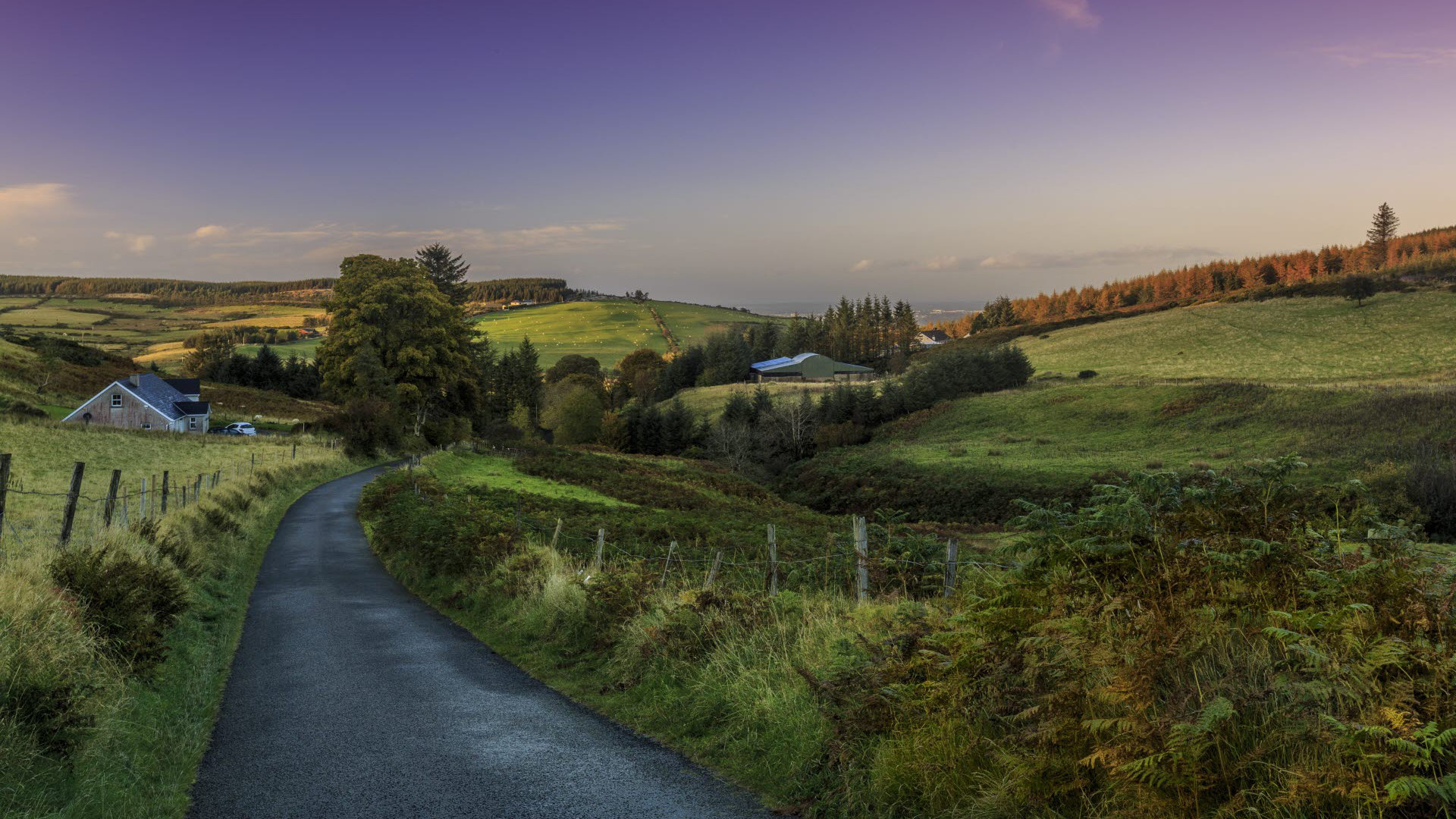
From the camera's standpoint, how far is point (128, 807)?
20.8 feet

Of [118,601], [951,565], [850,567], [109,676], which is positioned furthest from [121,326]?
[951,565]

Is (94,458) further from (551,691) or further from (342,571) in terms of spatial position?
(551,691)

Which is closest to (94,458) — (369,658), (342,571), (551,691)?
(342,571)

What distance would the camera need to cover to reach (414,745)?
8.08 metres

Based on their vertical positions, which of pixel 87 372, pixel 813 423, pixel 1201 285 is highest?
pixel 1201 285

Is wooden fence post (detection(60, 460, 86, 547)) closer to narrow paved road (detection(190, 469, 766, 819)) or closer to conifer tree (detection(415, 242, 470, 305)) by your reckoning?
narrow paved road (detection(190, 469, 766, 819))

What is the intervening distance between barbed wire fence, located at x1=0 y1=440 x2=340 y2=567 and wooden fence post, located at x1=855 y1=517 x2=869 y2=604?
1017 centimetres

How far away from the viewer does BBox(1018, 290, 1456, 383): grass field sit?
76.4 m

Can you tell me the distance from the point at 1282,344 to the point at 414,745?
105783 millimetres

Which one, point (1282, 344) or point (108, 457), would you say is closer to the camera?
point (108, 457)

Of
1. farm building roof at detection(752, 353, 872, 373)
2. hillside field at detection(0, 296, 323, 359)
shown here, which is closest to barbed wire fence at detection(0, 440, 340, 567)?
farm building roof at detection(752, 353, 872, 373)

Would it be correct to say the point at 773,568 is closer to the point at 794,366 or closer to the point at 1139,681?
the point at 1139,681

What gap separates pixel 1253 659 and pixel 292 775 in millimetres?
7436

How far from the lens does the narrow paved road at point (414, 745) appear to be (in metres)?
6.56
